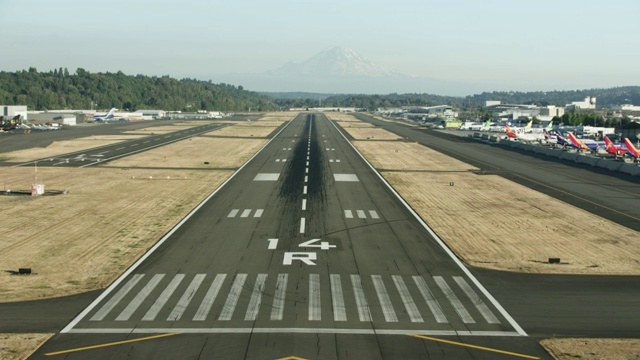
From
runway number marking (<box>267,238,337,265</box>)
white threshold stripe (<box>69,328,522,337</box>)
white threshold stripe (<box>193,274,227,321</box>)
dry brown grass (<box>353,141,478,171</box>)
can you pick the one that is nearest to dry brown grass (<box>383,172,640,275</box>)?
runway number marking (<box>267,238,337,265</box>)

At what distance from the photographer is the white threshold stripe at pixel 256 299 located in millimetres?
25989

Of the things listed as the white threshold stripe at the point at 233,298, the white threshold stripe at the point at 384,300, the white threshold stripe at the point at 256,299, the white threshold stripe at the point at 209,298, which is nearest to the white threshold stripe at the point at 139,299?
the white threshold stripe at the point at 209,298

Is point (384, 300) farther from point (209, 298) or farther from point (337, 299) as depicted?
point (209, 298)

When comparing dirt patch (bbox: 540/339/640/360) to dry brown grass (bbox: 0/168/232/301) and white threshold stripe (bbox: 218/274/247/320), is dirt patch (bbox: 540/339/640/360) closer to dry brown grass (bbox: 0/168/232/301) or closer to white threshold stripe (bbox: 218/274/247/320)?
white threshold stripe (bbox: 218/274/247/320)

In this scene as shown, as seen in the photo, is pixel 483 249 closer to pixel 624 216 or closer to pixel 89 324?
pixel 624 216

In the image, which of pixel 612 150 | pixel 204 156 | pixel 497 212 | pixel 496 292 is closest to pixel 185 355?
pixel 496 292

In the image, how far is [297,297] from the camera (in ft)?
93.8

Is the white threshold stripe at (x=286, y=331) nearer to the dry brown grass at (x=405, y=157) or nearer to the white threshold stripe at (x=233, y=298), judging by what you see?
the white threshold stripe at (x=233, y=298)

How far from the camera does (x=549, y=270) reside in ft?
113

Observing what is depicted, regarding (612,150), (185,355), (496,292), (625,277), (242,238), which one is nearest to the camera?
(185,355)

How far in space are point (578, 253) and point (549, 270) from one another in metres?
5.21

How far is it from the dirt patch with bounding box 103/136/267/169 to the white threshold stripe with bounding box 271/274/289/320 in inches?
2152

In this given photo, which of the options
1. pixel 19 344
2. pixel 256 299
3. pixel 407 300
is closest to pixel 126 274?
pixel 256 299

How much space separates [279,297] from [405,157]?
7705cm
